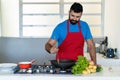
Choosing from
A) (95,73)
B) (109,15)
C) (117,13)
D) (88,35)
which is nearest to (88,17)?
(109,15)

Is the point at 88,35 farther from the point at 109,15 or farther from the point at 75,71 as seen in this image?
the point at 109,15

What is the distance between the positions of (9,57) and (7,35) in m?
0.49


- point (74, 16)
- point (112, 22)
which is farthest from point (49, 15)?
point (74, 16)

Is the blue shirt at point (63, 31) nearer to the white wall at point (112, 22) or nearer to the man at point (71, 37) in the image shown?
the man at point (71, 37)

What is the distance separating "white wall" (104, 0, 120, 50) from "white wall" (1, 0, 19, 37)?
74.9 inches

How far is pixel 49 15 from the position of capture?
5.52m

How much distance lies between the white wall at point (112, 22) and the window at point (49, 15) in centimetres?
22

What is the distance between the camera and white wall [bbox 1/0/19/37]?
5414mm

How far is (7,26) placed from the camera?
5.45 metres

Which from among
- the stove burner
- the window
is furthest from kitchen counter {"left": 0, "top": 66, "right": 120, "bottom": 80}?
the window

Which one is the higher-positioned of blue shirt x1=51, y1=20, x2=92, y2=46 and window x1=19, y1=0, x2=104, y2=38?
window x1=19, y1=0, x2=104, y2=38

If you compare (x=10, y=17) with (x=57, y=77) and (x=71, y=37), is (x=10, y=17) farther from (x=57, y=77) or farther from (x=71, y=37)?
(x=57, y=77)

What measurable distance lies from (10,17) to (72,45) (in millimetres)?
2669

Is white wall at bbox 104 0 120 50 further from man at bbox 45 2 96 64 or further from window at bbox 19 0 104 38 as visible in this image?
man at bbox 45 2 96 64
